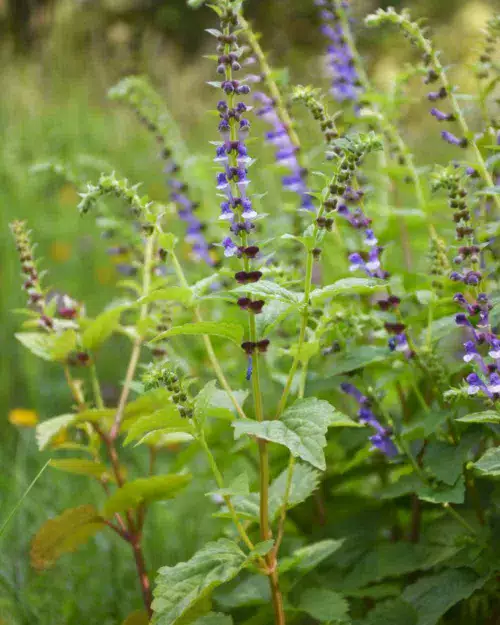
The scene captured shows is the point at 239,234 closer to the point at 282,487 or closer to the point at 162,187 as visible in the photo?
the point at 282,487

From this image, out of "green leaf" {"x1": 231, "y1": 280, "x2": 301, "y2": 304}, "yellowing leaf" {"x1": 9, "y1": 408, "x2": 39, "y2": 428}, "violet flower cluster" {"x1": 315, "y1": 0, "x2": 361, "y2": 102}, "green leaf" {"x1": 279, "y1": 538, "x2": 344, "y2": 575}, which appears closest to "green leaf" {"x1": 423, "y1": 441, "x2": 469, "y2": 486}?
"green leaf" {"x1": 279, "y1": 538, "x2": 344, "y2": 575}

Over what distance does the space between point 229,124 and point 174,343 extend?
4.81 ft

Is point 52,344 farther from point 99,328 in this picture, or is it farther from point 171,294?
Answer: point 171,294

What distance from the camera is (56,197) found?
6234 mm

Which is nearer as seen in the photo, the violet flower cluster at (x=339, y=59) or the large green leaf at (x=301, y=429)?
the large green leaf at (x=301, y=429)

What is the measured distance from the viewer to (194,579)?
1662mm

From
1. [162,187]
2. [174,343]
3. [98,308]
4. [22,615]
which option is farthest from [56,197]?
[22,615]

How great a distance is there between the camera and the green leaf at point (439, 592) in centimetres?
178

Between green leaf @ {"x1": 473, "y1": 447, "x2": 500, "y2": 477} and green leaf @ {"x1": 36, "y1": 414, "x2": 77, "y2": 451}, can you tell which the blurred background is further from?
green leaf @ {"x1": 473, "y1": 447, "x2": 500, "y2": 477}

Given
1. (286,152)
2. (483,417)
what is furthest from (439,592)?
(286,152)

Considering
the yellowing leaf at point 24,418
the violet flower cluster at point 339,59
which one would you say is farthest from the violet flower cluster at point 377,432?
the yellowing leaf at point 24,418

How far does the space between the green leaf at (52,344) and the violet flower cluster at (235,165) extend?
498mm

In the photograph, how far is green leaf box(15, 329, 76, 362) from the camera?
1.95 metres

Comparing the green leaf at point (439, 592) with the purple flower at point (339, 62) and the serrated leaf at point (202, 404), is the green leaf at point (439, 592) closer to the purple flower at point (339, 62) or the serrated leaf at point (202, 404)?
the serrated leaf at point (202, 404)
